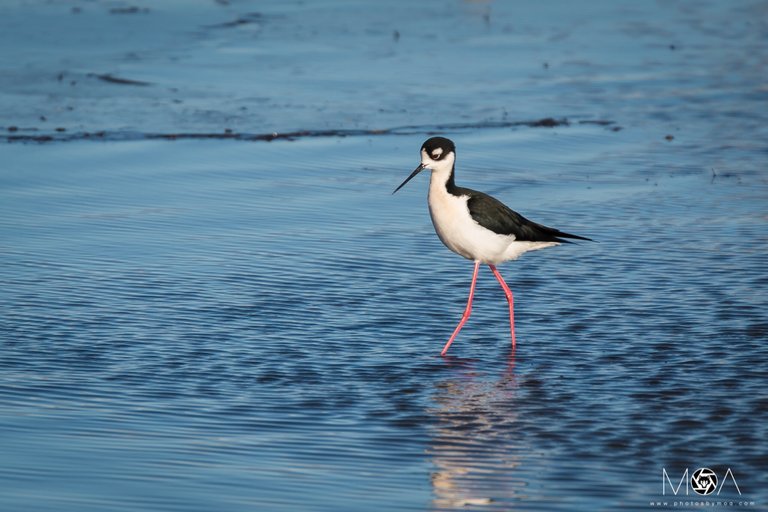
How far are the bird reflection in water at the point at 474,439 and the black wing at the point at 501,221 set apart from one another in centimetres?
95

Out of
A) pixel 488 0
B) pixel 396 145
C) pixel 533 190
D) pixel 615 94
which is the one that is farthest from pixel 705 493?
pixel 488 0

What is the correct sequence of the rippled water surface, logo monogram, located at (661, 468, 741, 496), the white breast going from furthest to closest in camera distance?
the white breast < the rippled water surface < logo monogram, located at (661, 468, 741, 496)

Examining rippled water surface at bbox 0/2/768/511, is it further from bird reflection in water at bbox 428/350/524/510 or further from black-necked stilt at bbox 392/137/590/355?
black-necked stilt at bbox 392/137/590/355

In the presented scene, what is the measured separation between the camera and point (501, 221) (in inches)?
316

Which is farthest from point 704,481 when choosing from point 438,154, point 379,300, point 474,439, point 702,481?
point 379,300

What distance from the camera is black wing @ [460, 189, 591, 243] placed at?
26.2 feet

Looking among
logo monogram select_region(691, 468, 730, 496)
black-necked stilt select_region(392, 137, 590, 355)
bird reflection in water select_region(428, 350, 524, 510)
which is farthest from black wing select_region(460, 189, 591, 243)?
logo monogram select_region(691, 468, 730, 496)

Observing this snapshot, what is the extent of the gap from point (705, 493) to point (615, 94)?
10182 mm

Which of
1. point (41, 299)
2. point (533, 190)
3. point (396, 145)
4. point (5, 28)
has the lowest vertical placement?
point (41, 299)

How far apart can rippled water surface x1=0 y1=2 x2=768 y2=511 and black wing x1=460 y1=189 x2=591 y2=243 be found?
0.51m

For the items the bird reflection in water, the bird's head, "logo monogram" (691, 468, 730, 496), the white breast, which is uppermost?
the bird's head

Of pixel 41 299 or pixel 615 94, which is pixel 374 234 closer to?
pixel 41 299

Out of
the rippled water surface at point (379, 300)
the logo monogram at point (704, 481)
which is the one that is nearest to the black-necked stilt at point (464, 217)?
the rippled water surface at point (379, 300)

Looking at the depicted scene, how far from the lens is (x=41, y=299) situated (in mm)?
8375
